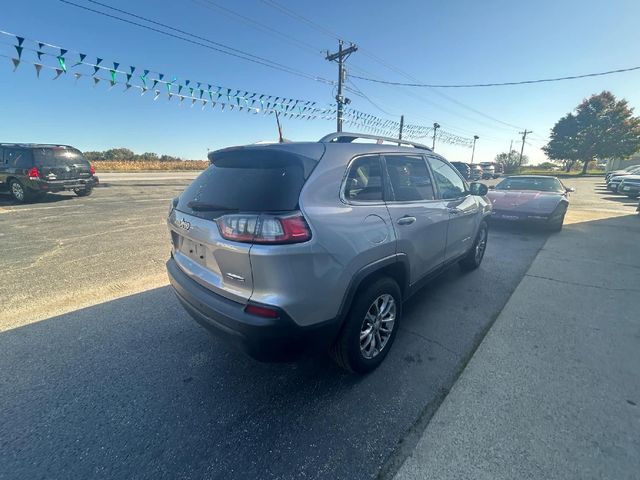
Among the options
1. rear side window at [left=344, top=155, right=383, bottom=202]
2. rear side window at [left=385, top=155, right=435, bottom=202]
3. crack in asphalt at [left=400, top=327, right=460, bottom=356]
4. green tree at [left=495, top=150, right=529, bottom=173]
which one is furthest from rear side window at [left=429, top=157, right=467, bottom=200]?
green tree at [left=495, top=150, right=529, bottom=173]

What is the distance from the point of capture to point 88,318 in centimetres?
306

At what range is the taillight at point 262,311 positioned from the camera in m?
1.72

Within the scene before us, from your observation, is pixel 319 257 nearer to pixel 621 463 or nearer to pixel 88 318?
pixel 621 463

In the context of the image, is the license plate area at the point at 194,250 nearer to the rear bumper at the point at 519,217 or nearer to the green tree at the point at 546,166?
the rear bumper at the point at 519,217

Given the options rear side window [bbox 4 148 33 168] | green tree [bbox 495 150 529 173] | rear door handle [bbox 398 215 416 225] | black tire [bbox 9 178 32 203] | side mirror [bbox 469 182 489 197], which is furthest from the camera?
green tree [bbox 495 150 529 173]

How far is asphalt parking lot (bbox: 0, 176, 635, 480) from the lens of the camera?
1651 mm

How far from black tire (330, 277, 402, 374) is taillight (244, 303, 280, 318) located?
621mm

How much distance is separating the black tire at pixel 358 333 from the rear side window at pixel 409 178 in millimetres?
797

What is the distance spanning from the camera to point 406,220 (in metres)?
2.52

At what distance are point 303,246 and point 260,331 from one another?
0.57 meters

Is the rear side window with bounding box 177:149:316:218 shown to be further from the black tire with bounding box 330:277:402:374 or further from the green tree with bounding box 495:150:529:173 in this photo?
the green tree with bounding box 495:150:529:173

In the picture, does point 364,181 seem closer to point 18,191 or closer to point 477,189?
point 477,189

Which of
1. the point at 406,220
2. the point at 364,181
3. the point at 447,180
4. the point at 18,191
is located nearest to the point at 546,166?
the point at 447,180

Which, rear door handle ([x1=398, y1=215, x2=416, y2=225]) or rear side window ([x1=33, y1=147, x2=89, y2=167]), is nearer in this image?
rear door handle ([x1=398, y1=215, x2=416, y2=225])
